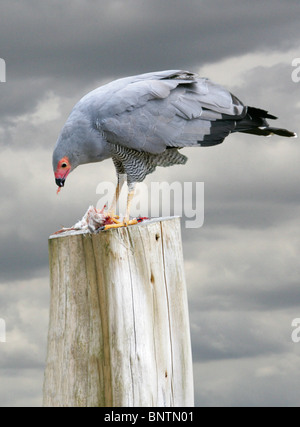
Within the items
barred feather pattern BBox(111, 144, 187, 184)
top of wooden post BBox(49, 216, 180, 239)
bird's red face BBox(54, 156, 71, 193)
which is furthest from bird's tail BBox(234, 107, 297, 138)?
bird's red face BBox(54, 156, 71, 193)

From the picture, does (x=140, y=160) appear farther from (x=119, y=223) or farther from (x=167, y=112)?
(x=119, y=223)

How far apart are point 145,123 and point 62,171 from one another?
1.04 m

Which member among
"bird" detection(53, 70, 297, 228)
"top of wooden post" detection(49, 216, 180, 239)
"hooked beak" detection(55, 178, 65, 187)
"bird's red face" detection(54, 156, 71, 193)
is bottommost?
"top of wooden post" detection(49, 216, 180, 239)

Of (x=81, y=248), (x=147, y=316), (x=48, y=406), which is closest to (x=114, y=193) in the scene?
(x=81, y=248)

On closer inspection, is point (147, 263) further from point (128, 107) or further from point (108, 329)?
point (128, 107)

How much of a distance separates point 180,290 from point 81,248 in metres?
0.96

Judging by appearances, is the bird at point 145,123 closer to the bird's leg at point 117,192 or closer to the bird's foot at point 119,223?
the bird's leg at point 117,192

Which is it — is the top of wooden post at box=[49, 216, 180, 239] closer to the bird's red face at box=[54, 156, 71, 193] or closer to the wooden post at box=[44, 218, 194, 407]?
the wooden post at box=[44, 218, 194, 407]

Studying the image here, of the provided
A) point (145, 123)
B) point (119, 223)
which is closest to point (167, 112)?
point (145, 123)

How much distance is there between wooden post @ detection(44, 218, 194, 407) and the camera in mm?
4648

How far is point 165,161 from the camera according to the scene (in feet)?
20.6

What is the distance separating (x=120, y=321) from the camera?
4.68m
